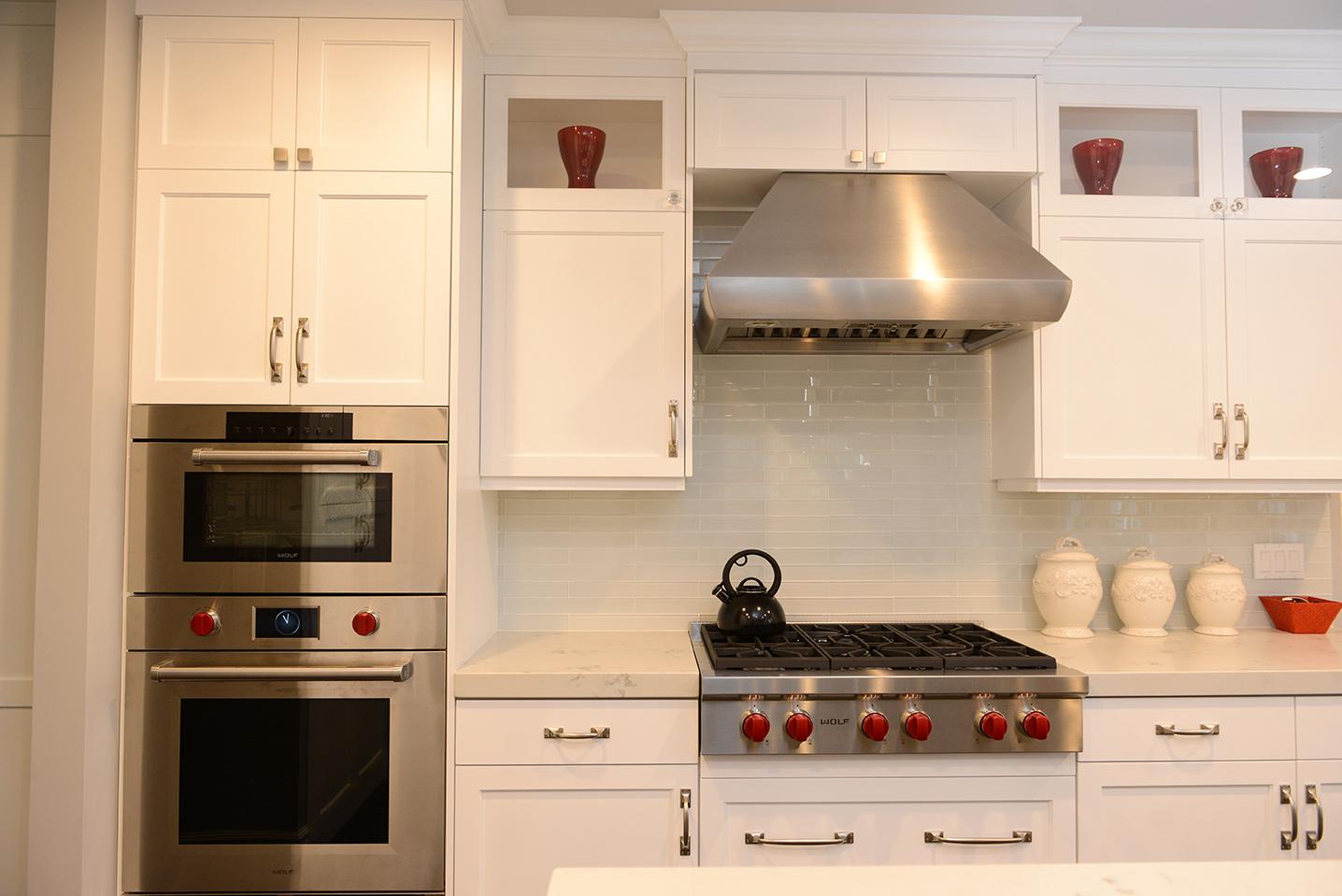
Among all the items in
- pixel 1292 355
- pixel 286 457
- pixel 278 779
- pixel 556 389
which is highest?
pixel 1292 355

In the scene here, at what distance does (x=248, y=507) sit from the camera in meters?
1.91

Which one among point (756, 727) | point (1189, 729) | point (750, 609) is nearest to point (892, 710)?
point (756, 727)

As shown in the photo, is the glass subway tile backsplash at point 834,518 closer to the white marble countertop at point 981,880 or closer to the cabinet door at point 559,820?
the cabinet door at point 559,820

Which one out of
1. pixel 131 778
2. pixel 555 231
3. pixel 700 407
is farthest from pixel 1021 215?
pixel 131 778

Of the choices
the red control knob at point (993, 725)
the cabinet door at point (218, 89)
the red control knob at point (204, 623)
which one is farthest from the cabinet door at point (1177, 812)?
the cabinet door at point (218, 89)

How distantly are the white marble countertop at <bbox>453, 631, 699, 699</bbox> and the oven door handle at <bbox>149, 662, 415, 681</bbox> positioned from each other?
0.18 metres

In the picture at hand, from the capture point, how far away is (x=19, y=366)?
1.95 meters

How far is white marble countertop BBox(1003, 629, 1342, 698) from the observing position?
1.94 m

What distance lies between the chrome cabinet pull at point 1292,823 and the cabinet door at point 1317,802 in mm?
11

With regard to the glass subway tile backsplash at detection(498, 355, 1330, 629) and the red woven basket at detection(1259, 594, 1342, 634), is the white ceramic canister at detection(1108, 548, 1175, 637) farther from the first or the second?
the red woven basket at detection(1259, 594, 1342, 634)

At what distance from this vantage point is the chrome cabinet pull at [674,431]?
2.22 m

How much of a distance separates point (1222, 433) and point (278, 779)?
2.67 metres

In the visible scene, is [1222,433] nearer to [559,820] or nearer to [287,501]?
[559,820]

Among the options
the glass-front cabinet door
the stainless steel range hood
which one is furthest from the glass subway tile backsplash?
the glass-front cabinet door
